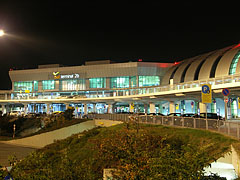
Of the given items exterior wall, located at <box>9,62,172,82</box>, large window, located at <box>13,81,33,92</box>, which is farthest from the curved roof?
large window, located at <box>13,81,33,92</box>

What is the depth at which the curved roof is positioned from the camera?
166ft

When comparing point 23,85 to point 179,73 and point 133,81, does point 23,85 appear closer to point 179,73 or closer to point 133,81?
point 133,81

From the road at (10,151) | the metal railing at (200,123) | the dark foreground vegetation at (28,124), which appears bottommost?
the road at (10,151)

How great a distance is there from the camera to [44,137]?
41844 millimetres

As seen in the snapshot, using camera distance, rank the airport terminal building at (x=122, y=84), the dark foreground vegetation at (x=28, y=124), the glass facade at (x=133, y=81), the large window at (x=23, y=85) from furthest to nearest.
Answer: the large window at (x=23, y=85)
the glass facade at (x=133, y=81)
the airport terminal building at (x=122, y=84)
the dark foreground vegetation at (x=28, y=124)

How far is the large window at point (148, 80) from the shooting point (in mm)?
78375

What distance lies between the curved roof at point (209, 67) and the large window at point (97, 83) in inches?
843

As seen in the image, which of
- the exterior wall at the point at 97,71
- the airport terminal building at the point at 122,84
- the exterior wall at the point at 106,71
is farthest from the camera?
the exterior wall at the point at 97,71

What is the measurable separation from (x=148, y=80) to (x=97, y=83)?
53.6 ft

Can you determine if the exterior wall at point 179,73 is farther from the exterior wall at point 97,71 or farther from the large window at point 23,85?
the large window at point 23,85

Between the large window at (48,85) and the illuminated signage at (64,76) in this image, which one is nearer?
the illuminated signage at (64,76)

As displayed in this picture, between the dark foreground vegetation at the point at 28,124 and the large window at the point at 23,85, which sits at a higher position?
the large window at the point at 23,85

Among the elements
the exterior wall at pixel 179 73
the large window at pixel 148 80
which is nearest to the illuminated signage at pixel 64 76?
the large window at pixel 148 80

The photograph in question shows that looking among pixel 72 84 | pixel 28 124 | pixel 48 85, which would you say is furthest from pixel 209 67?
pixel 48 85
